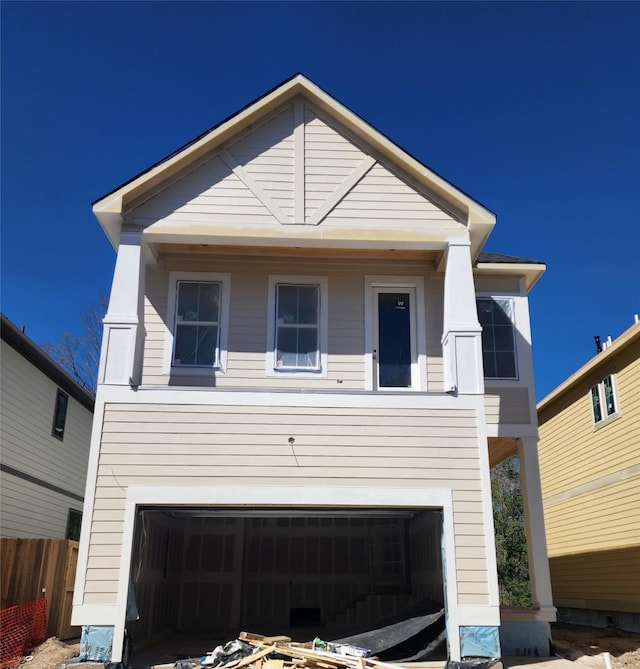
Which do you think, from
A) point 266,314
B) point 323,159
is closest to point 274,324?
point 266,314

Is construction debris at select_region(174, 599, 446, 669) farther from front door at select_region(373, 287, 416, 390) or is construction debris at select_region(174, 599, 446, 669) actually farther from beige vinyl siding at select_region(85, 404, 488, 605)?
front door at select_region(373, 287, 416, 390)

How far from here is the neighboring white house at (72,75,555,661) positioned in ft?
29.8

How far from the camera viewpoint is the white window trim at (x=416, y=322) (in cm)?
1112

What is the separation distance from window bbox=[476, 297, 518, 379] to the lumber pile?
5414 millimetres

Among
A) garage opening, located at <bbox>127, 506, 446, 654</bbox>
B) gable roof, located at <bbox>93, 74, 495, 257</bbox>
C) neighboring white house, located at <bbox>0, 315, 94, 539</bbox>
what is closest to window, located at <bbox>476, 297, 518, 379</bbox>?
gable roof, located at <bbox>93, 74, 495, 257</bbox>

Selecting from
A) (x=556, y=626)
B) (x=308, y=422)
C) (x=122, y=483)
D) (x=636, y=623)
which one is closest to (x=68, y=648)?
(x=122, y=483)

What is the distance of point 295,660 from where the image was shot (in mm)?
8547

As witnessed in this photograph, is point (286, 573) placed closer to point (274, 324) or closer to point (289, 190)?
point (274, 324)

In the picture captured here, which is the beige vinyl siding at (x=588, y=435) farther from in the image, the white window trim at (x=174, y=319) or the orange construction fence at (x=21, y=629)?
the orange construction fence at (x=21, y=629)

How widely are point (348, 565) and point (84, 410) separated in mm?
8958

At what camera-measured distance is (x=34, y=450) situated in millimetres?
15602

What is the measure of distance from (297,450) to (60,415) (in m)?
10.0

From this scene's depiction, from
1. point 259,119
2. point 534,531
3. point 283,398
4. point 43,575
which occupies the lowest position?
point 43,575

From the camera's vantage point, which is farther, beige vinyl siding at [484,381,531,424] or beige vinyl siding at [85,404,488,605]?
beige vinyl siding at [484,381,531,424]
